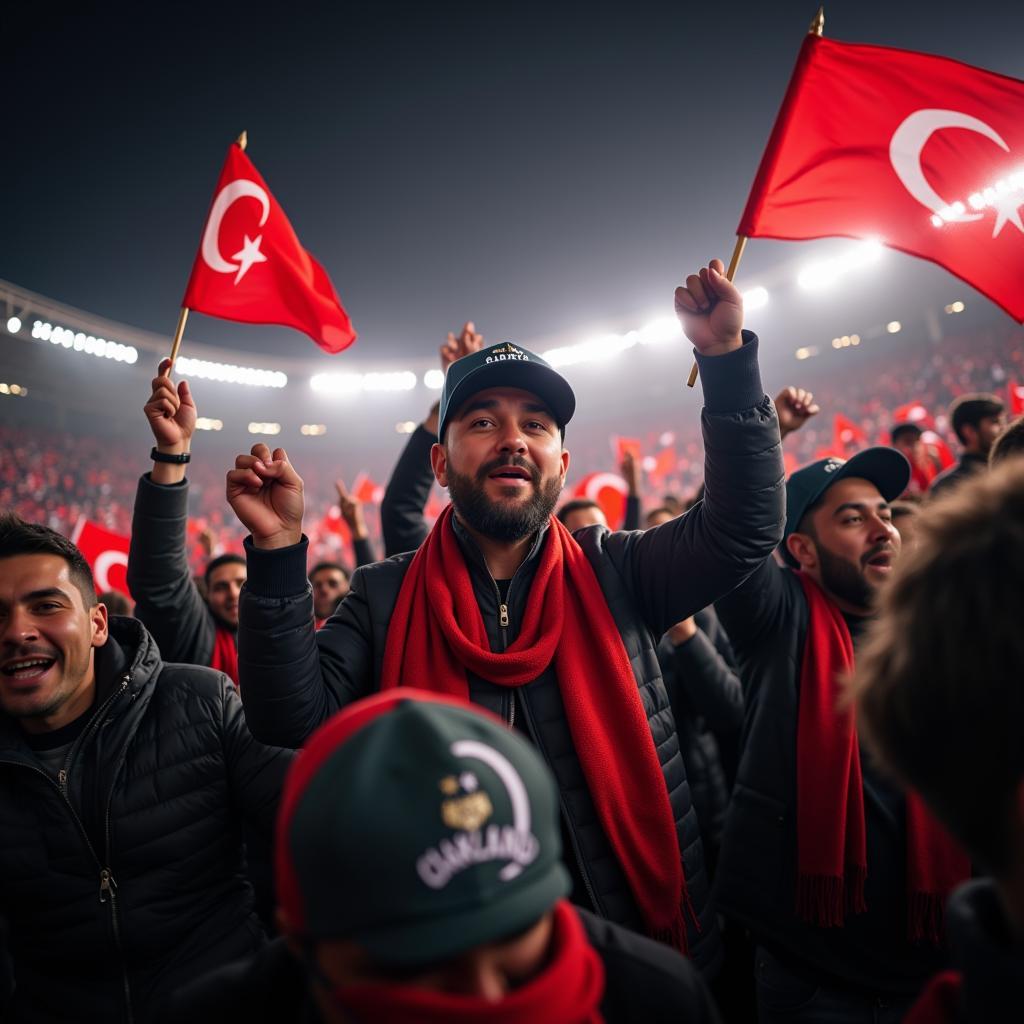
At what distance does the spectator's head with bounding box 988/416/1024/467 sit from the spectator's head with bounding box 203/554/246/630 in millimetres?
3769

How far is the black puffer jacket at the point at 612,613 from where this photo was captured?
161 centimetres

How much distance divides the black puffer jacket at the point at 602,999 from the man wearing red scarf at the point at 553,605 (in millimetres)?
529

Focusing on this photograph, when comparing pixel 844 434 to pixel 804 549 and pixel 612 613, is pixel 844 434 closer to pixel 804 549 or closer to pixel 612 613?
pixel 804 549

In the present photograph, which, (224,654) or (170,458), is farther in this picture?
(224,654)

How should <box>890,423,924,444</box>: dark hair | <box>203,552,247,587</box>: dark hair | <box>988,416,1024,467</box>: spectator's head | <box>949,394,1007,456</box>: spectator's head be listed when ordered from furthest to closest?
<box>890,423,924,444</box>: dark hair
<box>949,394,1007,456</box>: spectator's head
<box>203,552,247,587</box>: dark hair
<box>988,416,1024,467</box>: spectator's head

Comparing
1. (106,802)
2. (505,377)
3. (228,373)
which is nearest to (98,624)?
(106,802)

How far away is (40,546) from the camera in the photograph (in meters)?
2.07

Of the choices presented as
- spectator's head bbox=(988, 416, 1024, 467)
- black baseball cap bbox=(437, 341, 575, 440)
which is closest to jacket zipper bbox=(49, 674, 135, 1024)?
black baseball cap bbox=(437, 341, 575, 440)

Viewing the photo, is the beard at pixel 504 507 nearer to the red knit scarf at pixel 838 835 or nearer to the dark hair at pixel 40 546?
the red knit scarf at pixel 838 835

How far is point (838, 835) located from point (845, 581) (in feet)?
3.01

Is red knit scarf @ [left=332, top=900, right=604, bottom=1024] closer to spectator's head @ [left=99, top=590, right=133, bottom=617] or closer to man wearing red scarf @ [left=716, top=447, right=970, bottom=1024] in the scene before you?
man wearing red scarf @ [left=716, top=447, right=970, bottom=1024]

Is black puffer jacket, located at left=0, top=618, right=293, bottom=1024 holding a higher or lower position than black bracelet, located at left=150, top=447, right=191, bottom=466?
lower

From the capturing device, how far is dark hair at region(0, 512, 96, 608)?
2.05 meters

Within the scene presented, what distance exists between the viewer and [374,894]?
76 cm
